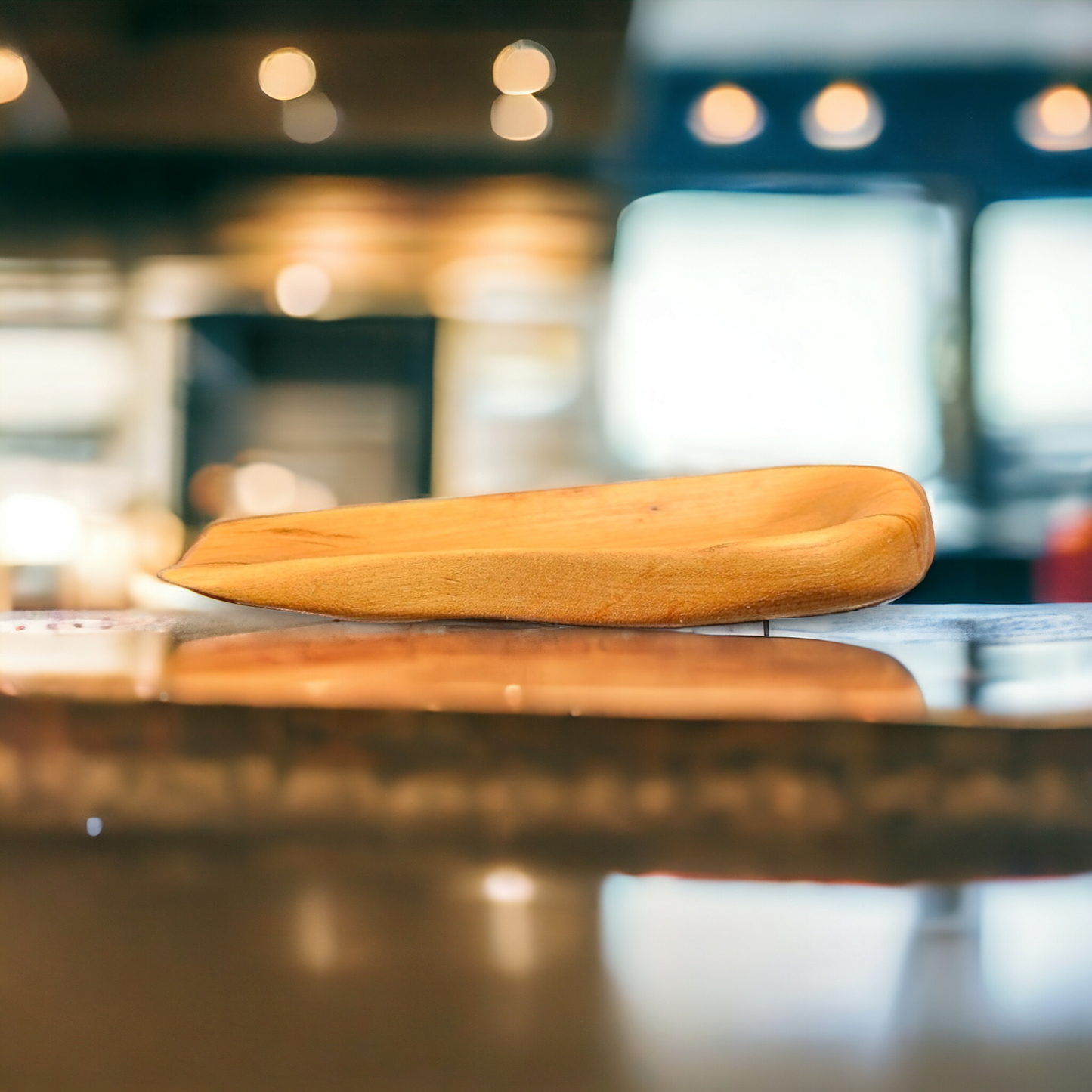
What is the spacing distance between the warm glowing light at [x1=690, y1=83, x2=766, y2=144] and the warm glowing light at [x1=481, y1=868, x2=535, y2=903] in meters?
1.53

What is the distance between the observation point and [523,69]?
1.34 m

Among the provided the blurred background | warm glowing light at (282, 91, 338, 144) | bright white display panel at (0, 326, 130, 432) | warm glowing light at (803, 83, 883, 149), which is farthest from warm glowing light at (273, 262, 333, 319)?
warm glowing light at (803, 83, 883, 149)

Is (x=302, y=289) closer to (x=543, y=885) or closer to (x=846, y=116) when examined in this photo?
(x=846, y=116)

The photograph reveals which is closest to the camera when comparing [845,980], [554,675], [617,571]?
[845,980]

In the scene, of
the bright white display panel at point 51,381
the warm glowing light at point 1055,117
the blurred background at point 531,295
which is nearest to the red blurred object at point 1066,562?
the blurred background at point 531,295

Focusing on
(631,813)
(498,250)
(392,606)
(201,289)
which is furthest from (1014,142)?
(631,813)

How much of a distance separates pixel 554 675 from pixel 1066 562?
1499 millimetres

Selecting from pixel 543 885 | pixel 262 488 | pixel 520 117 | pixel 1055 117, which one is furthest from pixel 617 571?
pixel 1055 117

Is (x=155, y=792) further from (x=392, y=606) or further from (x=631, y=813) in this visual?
(x=392, y=606)

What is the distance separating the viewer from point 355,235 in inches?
56.6

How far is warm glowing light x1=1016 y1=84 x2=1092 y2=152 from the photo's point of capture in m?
1.45

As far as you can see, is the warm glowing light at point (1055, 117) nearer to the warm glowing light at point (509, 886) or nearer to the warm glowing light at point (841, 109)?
the warm glowing light at point (841, 109)

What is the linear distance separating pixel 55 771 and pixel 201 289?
1.43 m

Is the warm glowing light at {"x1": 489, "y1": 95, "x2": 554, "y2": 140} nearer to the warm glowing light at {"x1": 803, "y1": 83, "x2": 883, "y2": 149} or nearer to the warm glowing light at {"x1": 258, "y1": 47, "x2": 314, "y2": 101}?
the warm glowing light at {"x1": 258, "y1": 47, "x2": 314, "y2": 101}
